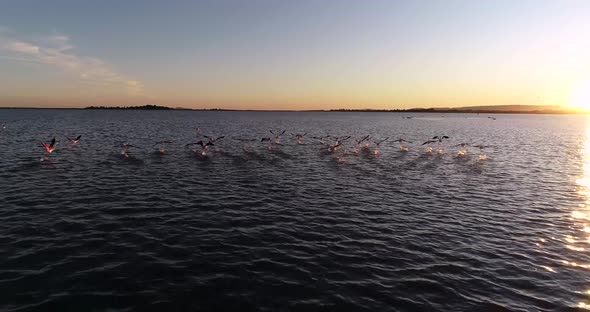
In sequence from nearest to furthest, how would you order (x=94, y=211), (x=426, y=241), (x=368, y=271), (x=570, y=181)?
(x=368, y=271) → (x=426, y=241) → (x=94, y=211) → (x=570, y=181)

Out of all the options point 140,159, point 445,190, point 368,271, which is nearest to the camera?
A: point 368,271

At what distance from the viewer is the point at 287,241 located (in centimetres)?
1684

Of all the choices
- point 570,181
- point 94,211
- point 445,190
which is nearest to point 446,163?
point 570,181

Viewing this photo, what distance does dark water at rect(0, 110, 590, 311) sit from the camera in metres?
12.0

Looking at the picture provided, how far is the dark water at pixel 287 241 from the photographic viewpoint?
1197 centimetres

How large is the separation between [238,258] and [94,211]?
36.3 ft

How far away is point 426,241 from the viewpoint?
17.2 metres

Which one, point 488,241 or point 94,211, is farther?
point 94,211

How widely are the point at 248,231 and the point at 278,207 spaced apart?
4.81 m

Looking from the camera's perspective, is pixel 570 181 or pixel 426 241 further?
pixel 570 181

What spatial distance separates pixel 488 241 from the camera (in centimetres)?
1738

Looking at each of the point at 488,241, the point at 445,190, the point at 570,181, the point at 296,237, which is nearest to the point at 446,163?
the point at 570,181

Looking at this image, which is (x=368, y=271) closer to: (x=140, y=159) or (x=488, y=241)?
(x=488, y=241)

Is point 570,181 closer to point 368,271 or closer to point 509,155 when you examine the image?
point 509,155
